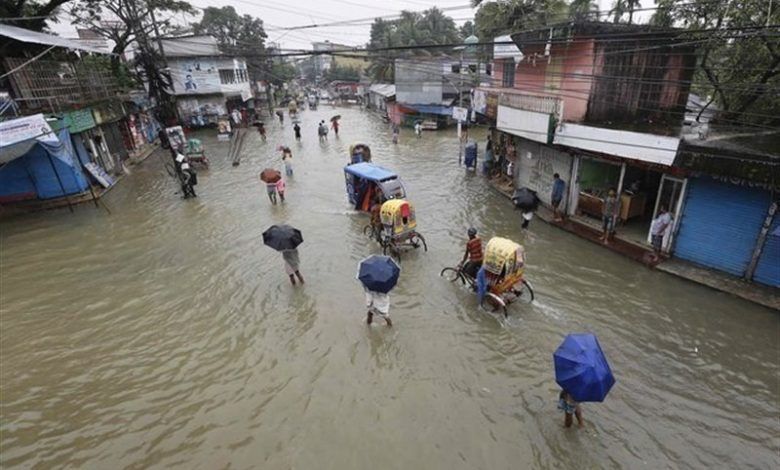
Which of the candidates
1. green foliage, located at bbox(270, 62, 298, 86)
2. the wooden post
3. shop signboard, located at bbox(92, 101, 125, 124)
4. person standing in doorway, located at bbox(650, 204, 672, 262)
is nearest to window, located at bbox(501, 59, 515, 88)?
person standing in doorway, located at bbox(650, 204, 672, 262)

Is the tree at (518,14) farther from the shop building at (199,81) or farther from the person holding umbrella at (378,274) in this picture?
the shop building at (199,81)

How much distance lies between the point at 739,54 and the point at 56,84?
93.0ft

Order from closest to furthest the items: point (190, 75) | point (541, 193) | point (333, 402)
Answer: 1. point (333, 402)
2. point (541, 193)
3. point (190, 75)

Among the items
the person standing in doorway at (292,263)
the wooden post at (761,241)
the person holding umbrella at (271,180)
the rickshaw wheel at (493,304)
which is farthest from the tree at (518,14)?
the person standing in doorway at (292,263)

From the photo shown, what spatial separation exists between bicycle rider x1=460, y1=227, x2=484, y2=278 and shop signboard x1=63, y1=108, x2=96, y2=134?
1833cm

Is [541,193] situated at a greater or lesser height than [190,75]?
lesser

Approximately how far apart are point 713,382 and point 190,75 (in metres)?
45.7

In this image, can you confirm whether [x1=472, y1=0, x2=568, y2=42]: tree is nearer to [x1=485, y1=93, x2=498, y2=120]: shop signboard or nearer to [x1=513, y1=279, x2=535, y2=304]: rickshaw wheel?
[x1=485, y1=93, x2=498, y2=120]: shop signboard

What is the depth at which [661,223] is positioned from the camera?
36.0 ft

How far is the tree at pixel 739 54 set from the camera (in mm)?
11445

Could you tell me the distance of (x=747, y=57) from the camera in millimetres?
12828

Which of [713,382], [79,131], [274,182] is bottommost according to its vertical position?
[713,382]

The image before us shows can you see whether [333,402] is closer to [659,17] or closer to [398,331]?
[398,331]

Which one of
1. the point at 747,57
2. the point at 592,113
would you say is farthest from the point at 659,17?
the point at 592,113
